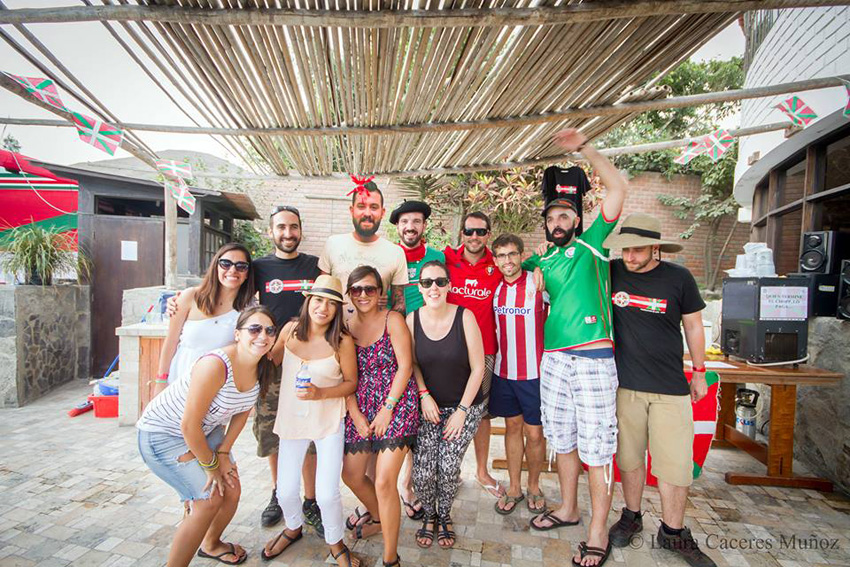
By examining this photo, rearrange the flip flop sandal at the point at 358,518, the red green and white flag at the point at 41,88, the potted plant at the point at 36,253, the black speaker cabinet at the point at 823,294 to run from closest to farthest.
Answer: the red green and white flag at the point at 41,88
the flip flop sandal at the point at 358,518
the black speaker cabinet at the point at 823,294
the potted plant at the point at 36,253

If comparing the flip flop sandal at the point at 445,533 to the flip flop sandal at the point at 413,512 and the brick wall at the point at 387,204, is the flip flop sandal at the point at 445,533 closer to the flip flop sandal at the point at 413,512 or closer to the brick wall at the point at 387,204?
the flip flop sandal at the point at 413,512

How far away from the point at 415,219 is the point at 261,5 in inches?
75.6

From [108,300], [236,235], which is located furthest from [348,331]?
[236,235]

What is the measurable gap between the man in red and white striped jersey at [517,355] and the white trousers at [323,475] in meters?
1.30

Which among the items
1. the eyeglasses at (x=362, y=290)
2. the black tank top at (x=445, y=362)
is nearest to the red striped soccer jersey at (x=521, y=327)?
the black tank top at (x=445, y=362)

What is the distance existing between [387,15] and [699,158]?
10.6m

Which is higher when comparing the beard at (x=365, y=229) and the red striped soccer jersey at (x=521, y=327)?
the beard at (x=365, y=229)

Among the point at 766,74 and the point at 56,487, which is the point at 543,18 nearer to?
the point at 56,487

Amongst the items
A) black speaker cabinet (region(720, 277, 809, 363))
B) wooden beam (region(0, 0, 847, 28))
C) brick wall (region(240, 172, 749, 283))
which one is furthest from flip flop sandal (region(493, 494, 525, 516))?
brick wall (region(240, 172, 749, 283))

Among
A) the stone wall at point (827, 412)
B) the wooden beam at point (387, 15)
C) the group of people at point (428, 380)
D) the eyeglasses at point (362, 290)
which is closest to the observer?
the wooden beam at point (387, 15)

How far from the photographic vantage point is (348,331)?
9.02 ft

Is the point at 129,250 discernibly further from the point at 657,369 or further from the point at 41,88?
the point at 657,369

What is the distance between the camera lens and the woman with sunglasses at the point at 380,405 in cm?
254

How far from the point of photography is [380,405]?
270 cm
